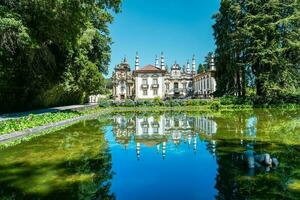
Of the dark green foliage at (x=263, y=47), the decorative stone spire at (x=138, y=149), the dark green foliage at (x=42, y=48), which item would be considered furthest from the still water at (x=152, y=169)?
the dark green foliage at (x=263, y=47)

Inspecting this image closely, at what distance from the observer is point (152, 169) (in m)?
8.59

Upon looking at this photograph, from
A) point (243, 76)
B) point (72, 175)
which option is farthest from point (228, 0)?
point (72, 175)

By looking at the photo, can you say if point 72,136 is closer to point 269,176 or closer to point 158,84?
point 269,176

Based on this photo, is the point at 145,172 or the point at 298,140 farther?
the point at 298,140

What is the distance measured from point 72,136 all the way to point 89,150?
413 centimetres

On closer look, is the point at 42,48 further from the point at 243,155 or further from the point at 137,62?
the point at 137,62

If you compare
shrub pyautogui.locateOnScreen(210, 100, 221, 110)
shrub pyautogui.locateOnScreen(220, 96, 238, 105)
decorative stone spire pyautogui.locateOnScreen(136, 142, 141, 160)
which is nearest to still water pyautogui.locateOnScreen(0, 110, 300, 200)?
decorative stone spire pyautogui.locateOnScreen(136, 142, 141, 160)

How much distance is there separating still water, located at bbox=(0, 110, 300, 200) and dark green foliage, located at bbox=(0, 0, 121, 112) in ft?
32.7

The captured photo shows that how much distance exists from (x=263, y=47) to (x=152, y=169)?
3182cm

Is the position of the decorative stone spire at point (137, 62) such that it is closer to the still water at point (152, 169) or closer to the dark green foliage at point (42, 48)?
the dark green foliage at point (42, 48)

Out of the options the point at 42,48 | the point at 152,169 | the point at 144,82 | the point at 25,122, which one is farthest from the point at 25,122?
the point at 144,82

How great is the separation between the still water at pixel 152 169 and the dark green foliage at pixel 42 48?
9981 mm

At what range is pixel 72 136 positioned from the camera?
15.3 metres

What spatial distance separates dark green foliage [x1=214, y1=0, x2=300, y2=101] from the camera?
36375mm
